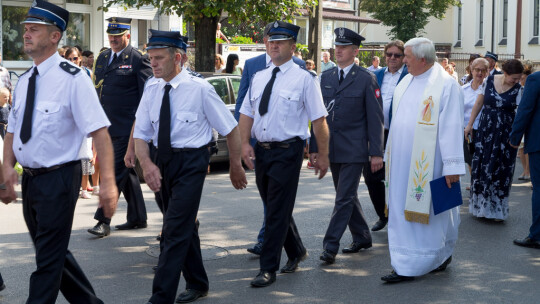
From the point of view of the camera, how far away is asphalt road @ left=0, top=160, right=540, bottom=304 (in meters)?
6.26

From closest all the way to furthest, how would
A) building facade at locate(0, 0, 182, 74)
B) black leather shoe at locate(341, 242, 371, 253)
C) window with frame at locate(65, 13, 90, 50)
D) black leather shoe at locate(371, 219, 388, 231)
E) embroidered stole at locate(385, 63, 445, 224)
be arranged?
1. embroidered stole at locate(385, 63, 445, 224)
2. black leather shoe at locate(341, 242, 371, 253)
3. black leather shoe at locate(371, 219, 388, 231)
4. building facade at locate(0, 0, 182, 74)
5. window with frame at locate(65, 13, 90, 50)

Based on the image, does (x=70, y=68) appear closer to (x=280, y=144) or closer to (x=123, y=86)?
(x=280, y=144)

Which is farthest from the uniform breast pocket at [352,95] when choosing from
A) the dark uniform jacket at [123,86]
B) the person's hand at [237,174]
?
the dark uniform jacket at [123,86]

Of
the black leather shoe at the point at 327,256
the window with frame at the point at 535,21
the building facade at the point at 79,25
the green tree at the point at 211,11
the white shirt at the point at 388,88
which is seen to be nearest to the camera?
the black leather shoe at the point at 327,256

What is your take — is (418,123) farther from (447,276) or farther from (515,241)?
(515,241)

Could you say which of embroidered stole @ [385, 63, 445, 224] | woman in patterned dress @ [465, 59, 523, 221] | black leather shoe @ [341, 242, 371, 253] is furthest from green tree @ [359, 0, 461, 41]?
embroidered stole @ [385, 63, 445, 224]

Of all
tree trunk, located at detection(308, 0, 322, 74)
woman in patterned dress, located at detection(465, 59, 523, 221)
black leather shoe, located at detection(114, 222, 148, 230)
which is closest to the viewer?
black leather shoe, located at detection(114, 222, 148, 230)

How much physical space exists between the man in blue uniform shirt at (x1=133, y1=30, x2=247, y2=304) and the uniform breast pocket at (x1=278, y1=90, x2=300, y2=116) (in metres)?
0.77

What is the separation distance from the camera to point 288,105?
6.44 m

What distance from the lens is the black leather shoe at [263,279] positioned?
21.1 ft

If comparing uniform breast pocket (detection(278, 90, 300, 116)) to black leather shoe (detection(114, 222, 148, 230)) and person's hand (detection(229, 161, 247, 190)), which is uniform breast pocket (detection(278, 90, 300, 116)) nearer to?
person's hand (detection(229, 161, 247, 190))

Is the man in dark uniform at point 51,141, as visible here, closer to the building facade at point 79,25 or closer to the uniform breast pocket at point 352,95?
the uniform breast pocket at point 352,95

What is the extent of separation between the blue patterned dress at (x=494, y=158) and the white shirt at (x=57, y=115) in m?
5.88

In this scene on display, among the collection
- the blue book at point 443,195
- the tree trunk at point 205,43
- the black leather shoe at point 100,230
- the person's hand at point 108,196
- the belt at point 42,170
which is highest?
the tree trunk at point 205,43
